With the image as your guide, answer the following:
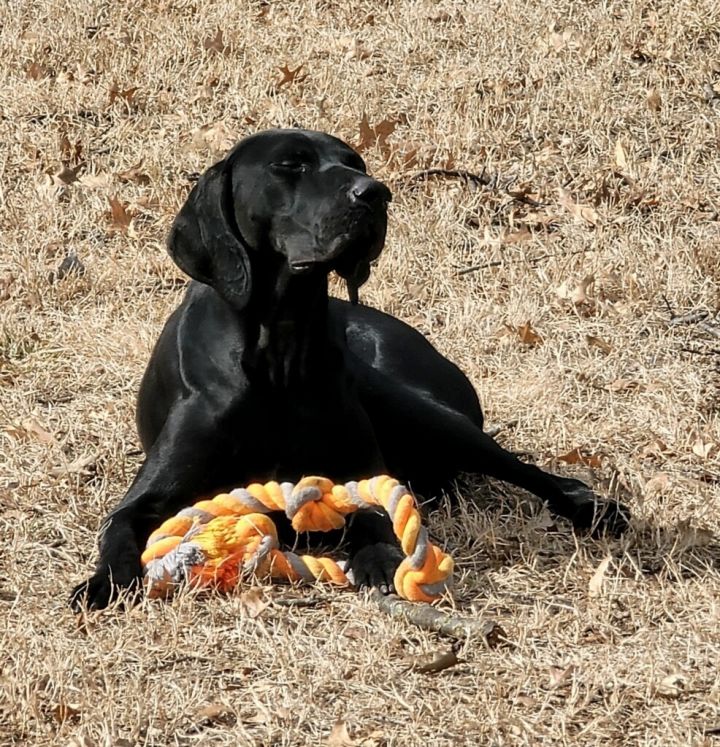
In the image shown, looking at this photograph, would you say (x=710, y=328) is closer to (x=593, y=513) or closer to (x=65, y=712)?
(x=593, y=513)

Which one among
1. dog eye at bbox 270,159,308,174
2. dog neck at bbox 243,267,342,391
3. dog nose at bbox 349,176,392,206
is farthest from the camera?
dog neck at bbox 243,267,342,391

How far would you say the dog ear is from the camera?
454cm

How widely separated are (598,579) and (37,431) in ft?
7.85

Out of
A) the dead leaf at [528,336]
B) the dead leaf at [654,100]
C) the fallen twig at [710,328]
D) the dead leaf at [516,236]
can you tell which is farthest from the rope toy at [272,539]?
the dead leaf at [654,100]

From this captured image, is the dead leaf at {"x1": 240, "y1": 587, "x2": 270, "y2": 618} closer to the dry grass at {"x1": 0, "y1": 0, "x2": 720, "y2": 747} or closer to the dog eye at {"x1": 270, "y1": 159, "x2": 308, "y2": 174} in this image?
the dry grass at {"x1": 0, "y1": 0, "x2": 720, "y2": 747}

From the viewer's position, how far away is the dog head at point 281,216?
4.32 metres

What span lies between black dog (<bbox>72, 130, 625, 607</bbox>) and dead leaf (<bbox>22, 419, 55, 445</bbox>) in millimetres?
811

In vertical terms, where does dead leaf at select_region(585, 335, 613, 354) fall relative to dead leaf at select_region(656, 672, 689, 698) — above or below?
above

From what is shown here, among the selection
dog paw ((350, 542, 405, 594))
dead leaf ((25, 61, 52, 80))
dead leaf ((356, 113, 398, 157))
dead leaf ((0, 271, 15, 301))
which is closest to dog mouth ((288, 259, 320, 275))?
dog paw ((350, 542, 405, 594))

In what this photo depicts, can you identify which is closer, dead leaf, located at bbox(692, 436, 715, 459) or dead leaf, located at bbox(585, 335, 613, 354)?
dead leaf, located at bbox(692, 436, 715, 459)

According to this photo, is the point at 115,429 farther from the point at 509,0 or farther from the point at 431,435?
the point at 509,0

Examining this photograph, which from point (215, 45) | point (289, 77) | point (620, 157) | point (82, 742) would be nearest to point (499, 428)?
point (82, 742)

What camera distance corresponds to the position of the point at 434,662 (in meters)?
3.83

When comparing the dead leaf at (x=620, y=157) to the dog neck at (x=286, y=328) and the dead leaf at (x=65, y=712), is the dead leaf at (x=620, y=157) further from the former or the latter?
the dead leaf at (x=65, y=712)
